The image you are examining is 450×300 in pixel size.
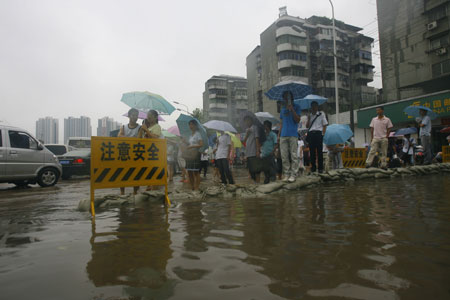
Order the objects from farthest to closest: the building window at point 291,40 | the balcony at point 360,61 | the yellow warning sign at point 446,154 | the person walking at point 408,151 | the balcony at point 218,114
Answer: the balcony at point 218,114 < the balcony at point 360,61 < the building window at point 291,40 < the person walking at point 408,151 < the yellow warning sign at point 446,154

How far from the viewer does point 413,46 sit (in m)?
23.7

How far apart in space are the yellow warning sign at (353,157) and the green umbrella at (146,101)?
5579 millimetres

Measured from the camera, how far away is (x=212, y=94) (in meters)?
60.9

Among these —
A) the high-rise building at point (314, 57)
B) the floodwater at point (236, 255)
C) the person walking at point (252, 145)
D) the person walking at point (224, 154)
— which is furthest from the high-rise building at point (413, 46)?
the floodwater at point (236, 255)

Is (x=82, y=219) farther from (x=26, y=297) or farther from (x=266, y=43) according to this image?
(x=266, y=43)

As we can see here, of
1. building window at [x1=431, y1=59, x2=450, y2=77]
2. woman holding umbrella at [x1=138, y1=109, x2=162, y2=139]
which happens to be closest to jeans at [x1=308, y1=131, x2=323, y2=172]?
woman holding umbrella at [x1=138, y1=109, x2=162, y2=139]

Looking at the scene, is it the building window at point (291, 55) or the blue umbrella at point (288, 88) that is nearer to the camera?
the blue umbrella at point (288, 88)

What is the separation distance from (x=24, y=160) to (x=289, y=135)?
7.30 m

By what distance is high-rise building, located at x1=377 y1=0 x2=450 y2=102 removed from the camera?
21391 mm

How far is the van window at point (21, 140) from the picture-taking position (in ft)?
24.5

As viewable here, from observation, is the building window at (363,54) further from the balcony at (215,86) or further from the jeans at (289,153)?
the jeans at (289,153)

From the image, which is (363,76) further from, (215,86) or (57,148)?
(57,148)

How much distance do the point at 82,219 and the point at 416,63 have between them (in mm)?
28220

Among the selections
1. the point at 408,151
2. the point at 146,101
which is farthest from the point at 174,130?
the point at 408,151
